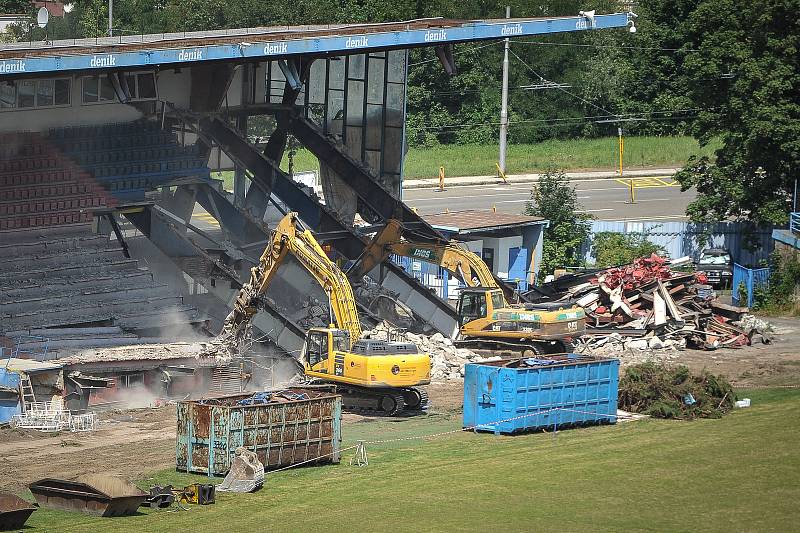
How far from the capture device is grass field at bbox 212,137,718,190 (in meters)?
80.2

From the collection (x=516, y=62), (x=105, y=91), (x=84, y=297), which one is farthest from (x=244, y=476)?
(x=516, y=62)

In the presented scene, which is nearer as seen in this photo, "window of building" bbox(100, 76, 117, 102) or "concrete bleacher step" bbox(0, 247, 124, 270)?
"concrete bleacher step" bbox(0, 247, 124, 270)

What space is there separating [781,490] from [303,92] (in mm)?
34080

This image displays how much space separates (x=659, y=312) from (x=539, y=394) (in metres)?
14.4

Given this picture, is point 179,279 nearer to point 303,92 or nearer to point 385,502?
point 303,92

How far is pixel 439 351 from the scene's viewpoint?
1668 inches

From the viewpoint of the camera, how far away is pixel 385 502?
2388cm

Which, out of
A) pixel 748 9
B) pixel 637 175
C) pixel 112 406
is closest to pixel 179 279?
pixel 112 406

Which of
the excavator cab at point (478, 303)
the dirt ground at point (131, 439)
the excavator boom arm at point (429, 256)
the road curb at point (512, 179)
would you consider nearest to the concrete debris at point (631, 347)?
the dirt ground at point (131, 439)

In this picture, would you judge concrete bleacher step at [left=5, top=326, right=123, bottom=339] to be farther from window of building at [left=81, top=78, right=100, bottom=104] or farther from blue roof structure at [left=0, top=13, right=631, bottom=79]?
window of building at [left=81, top=78, right=100, bottom=104]

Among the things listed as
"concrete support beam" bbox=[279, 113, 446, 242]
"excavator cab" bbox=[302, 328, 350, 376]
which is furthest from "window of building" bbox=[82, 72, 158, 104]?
"excavator cab" bbox=[302, 328, 350, 376]

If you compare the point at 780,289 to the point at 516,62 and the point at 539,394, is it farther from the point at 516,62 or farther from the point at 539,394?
the point at 516,62

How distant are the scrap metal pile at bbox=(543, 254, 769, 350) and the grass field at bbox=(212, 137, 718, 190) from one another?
33.6m

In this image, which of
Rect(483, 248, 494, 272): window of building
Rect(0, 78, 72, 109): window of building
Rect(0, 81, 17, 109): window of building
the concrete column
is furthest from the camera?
the concrete column
